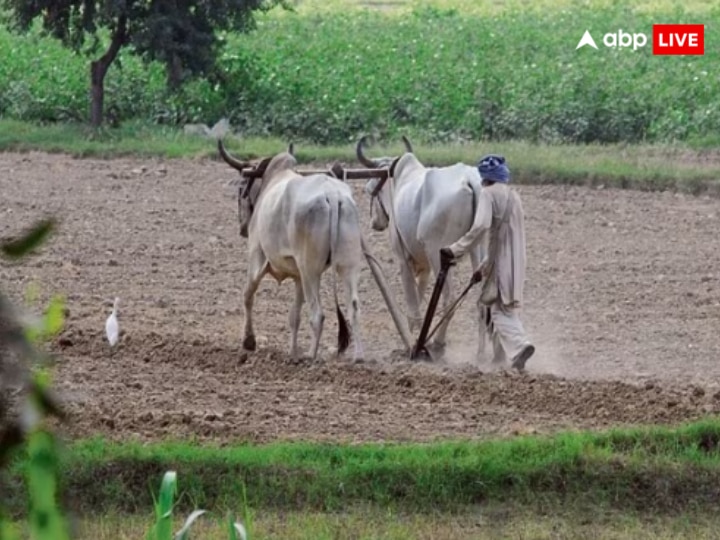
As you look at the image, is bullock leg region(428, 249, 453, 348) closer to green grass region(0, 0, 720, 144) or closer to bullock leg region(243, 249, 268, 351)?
bullock leg region(243, 249, 268, 351)

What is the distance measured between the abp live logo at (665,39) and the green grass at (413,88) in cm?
30

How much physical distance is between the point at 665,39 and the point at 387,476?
21.3 meters

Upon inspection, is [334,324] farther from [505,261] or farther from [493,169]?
[493,169]

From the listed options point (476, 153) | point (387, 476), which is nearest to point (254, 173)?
point (387, 476)

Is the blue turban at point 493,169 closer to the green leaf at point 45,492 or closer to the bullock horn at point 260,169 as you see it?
the bullock horn at point 260,169

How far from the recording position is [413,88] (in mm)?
21641

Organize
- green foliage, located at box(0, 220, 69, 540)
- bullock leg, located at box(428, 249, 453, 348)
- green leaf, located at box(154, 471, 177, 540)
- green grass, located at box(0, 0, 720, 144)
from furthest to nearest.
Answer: green grass, located at box(0, 0, 720, 144)
bullock leg, located at box(428, 249, 453, 348)
green leaf, located at box(154, 471, 177, 540)
green foliage, located at box(0, 220, 69, 540)

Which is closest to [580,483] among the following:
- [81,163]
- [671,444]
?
[671,444]

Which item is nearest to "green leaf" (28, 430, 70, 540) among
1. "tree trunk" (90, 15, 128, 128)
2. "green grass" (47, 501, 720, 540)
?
"green grass" (47, 501, 720, 540)

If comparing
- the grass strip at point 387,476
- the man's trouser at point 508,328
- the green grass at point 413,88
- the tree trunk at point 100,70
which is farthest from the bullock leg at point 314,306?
the tree trunk at point 100,70

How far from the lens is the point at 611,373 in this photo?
9.01 metres

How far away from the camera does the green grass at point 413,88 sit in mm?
19703

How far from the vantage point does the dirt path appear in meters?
7.67

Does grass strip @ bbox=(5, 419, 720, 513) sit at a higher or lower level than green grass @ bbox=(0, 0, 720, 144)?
higher
